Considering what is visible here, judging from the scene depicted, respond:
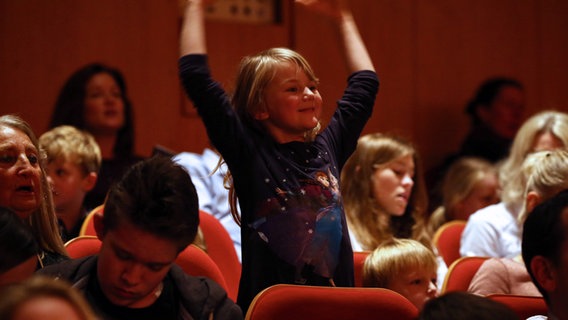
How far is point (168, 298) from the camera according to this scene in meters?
1.74

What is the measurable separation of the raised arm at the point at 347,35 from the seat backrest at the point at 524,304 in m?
0.77

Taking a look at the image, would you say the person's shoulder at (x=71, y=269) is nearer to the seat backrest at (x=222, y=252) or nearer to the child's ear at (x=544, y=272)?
the child's ear at (x=544, y=272)

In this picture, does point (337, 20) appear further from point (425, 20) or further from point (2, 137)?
point (425, 20)

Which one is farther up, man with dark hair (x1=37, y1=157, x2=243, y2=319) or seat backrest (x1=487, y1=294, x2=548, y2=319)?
man with dark hair (x1=37, y1=157, x2=243, y2=319)

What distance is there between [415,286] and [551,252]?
2.45ft

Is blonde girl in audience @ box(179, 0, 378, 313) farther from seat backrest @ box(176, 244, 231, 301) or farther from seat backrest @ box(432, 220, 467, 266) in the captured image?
seat backrest @ box(432, 220, 467, 266)

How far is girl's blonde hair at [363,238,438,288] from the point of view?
98.8 inches

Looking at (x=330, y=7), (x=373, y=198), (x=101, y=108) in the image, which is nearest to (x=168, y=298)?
(x=330, y=7)

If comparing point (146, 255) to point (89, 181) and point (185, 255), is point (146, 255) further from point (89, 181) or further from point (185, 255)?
point (89, 181)

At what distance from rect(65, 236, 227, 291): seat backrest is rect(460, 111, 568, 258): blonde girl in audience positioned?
1.30 m

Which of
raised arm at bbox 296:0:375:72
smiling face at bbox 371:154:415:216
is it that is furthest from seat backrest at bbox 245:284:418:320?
smiling face at bbox 371:154:415:216

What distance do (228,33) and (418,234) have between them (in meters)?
1.73

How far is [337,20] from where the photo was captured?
8.29 ft

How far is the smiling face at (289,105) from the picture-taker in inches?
89.0
